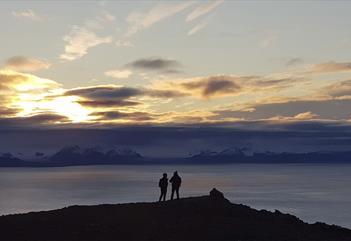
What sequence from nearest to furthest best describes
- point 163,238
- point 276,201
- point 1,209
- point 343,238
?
point 163,238 < point 343,238 < point 1,209 < point 276,201

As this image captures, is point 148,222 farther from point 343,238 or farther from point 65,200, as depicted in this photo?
point 65,200

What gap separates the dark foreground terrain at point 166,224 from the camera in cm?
2964

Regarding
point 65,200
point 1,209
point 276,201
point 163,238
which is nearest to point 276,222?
point 163,238

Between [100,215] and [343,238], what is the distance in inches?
545

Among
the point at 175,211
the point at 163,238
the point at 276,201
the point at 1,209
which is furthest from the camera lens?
the point at 276,201

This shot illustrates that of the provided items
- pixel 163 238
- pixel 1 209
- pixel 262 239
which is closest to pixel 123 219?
pixel 163 238

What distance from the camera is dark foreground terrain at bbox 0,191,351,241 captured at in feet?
97.2

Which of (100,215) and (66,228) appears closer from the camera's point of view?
(66,228)

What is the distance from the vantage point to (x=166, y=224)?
3172cm

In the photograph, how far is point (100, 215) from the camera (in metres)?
33.7

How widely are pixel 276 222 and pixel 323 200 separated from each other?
427 feet

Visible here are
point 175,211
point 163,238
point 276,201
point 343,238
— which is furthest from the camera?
point 276,201

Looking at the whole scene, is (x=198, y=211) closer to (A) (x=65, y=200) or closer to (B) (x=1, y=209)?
(B) (x=1, y=209)

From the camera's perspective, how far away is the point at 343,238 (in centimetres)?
3167
